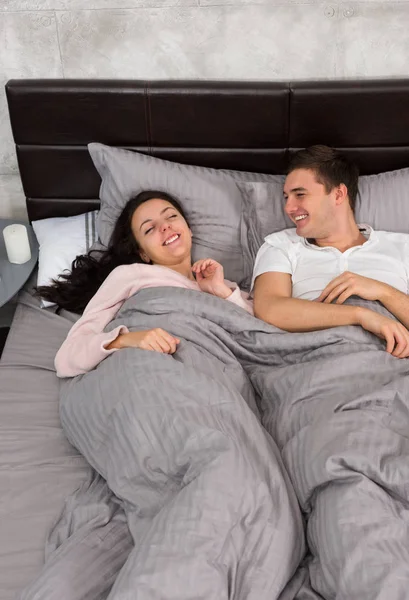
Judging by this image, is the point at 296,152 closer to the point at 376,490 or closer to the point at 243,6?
the point at 243,6

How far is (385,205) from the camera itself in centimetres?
216

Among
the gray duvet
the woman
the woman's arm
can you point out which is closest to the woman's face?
the woman

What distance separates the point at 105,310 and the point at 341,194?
79 cm

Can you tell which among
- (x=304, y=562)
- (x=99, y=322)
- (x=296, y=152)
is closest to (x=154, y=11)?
(x=296, y=152)

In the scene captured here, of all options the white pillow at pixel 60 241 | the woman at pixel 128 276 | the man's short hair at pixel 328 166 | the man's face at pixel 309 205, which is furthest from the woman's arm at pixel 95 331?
the man's short hair at pixel 328 166

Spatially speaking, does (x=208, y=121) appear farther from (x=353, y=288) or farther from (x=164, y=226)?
(x=353, y=288)

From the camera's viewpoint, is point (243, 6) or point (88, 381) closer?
point (88, 381)

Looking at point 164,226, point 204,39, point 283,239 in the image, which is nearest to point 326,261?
point 283,239

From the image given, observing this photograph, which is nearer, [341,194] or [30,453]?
[30,453]

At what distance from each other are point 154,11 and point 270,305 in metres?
1.02

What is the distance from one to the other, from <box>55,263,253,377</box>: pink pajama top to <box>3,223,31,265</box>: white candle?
41cm

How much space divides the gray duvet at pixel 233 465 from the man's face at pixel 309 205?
370mm

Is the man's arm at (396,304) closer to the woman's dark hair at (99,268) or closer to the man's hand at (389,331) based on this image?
the man's hand at (389,331)

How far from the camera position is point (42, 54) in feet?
7.28
